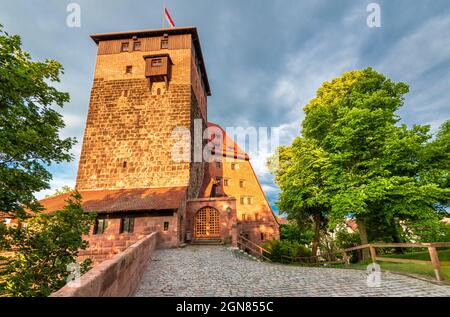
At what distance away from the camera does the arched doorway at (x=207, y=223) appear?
1691cm

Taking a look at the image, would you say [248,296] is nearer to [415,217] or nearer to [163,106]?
[415,217]

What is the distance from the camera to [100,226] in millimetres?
14938

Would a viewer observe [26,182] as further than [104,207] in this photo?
No

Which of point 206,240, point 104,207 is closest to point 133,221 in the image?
point 104,207

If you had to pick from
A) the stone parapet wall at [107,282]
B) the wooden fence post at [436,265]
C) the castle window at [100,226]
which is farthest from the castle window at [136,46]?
the wooden fence post at [436,265]

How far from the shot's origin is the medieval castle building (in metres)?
14.9

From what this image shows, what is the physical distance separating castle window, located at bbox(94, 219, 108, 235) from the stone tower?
358cm

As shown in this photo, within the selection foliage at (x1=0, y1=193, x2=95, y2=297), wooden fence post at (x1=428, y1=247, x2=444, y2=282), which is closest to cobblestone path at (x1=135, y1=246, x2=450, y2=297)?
wooden fence post at (x1=428, y1=247, x2=444, y2=282)

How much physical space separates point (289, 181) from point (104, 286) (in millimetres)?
12510

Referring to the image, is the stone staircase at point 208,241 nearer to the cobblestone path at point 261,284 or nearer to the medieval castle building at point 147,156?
the medieval castle building at point 147,156

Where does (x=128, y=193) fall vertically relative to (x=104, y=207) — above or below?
above

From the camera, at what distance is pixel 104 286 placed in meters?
3.56

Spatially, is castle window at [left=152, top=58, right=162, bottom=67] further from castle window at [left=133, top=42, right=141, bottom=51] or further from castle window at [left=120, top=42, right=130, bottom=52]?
castle window at [left=120, top=42, right=130, bottom=52]
